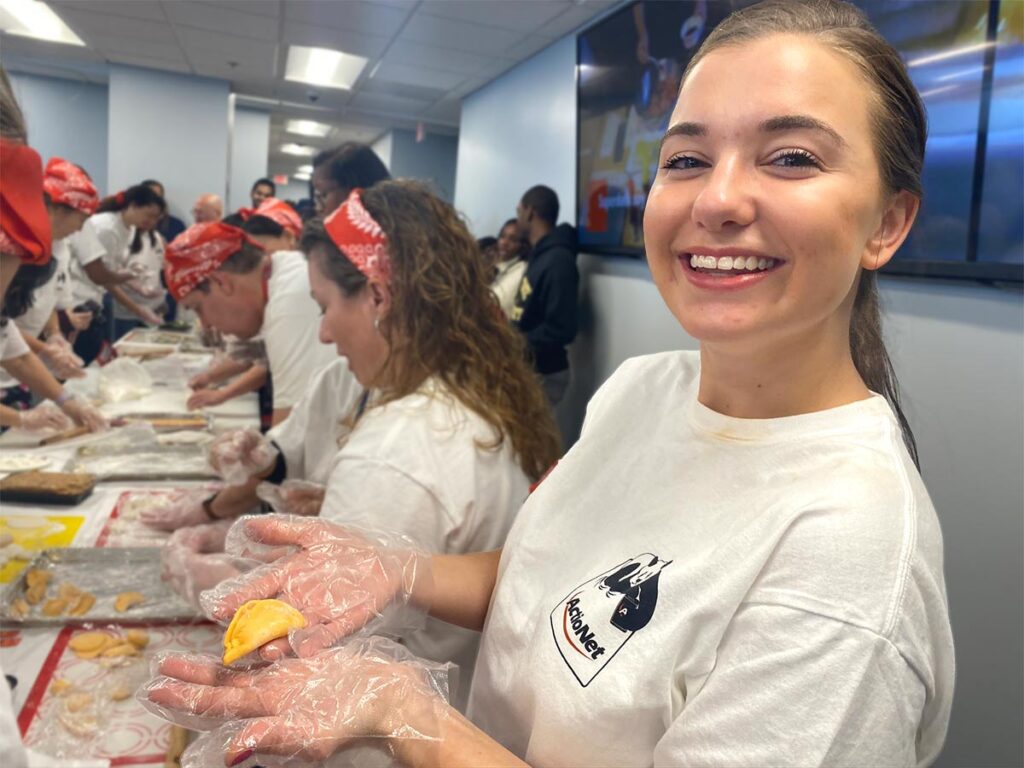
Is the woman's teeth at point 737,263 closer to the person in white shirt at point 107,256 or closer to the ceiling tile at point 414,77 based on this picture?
the person in white shirt at point 107,256

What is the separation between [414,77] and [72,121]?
16.9 feet

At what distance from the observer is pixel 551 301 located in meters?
3.85

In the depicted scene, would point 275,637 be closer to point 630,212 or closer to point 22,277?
point 22,277

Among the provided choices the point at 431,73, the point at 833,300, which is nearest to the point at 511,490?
the point at 833,300

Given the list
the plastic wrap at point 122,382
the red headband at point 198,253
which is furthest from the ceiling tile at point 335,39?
the red headband at point 198,253

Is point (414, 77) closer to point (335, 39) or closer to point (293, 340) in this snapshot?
point (335, 39)

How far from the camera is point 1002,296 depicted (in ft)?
5.60

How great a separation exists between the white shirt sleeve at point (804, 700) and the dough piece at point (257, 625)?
16.5 inches

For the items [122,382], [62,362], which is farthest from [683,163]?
[62,362]

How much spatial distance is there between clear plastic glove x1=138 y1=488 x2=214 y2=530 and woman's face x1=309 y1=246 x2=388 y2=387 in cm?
64

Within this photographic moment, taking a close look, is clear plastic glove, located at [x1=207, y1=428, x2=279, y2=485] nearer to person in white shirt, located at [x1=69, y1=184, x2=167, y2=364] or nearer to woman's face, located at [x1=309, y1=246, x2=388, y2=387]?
woman's face, located at [x1=309, y1=246, x2=388, y2=387]

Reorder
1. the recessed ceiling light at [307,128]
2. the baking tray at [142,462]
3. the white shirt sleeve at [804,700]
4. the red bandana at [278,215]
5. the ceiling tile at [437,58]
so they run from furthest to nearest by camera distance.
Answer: the recessed ceiling light at [307,128] → the ceiling tile at [437,58] → the red bandana at [278,215] → the baking tray at [142,462] → the white shirt sleeve at [804,700]

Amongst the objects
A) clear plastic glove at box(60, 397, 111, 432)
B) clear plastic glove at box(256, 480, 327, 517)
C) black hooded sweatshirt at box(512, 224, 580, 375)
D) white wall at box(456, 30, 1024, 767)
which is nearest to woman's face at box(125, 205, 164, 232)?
black hooded sweatshirt at box(512, 224, 580, 375)

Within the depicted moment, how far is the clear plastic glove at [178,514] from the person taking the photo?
1.80 meters
